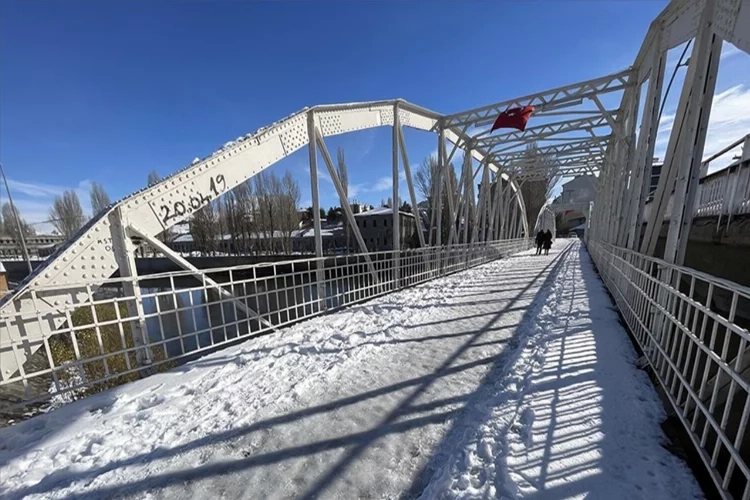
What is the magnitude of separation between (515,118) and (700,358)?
743 centimetres

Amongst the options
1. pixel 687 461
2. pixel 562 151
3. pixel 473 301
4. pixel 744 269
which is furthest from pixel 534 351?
pixel 562 151

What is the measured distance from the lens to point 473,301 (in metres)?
6.09

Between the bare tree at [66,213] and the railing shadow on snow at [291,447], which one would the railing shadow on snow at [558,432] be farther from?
the bare tree at [66,213]

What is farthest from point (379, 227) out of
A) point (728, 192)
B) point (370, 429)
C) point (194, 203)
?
point (370, 429)

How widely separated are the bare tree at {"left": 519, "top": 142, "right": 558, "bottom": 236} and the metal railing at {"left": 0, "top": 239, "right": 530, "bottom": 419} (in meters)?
5.11

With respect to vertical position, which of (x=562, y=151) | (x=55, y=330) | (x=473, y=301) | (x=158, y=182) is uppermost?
(x=562, y=151)

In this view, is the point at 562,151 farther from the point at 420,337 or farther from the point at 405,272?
the point at 420,337

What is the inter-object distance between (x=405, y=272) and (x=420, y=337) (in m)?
4.02

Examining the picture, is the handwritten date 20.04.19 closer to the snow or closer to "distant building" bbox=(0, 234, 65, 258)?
the snow

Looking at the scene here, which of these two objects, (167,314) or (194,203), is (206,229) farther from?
(194,203)

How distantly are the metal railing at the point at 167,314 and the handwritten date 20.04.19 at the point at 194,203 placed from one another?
0.77 meters

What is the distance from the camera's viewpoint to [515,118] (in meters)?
8.70

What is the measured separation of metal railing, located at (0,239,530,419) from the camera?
2.76 metres

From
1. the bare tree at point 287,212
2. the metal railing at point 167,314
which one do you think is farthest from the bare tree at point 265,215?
the metal railing at point 167,314
